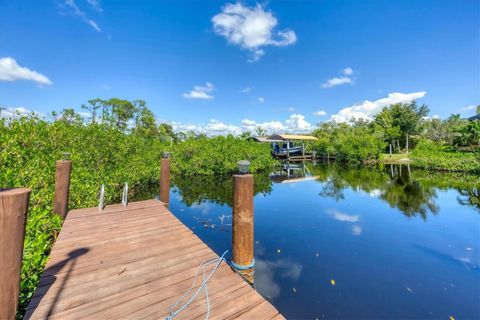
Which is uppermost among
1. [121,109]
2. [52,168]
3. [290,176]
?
[121,109]

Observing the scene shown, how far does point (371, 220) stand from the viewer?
6.43 metres

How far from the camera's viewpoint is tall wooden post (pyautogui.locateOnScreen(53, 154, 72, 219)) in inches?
147

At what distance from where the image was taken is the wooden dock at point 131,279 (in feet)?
5.36

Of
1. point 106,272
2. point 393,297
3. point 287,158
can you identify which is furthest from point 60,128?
point 287,158

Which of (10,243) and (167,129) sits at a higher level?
(167,129)

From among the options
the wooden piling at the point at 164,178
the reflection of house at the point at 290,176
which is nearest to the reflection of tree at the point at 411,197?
the reflection of house at the point at 290,176

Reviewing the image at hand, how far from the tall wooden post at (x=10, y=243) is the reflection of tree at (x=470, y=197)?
35.8ft

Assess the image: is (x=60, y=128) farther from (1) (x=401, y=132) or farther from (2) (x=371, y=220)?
(1) (x=401, y=132)

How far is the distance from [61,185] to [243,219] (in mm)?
3409

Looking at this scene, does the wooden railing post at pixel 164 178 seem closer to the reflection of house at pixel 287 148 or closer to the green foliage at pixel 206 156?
the green foliage at pixel 206 156

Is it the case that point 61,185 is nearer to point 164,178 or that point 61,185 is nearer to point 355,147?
point 164,178

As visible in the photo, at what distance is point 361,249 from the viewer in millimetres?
4684

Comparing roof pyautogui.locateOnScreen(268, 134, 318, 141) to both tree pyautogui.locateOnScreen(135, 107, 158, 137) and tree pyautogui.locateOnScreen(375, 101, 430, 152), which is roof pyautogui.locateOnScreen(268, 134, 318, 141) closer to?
tree pyautogui.locateOnScreen(375, 101, 430, 152)

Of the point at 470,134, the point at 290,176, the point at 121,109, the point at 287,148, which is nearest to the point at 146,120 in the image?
the point at 121,109
